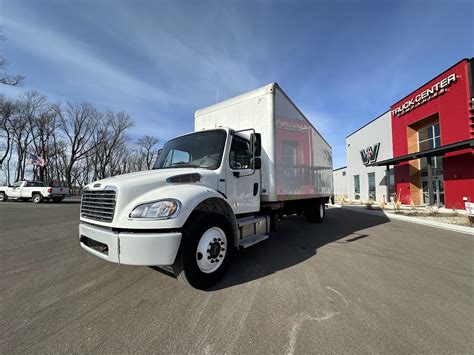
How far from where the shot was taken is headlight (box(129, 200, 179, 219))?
288 cm

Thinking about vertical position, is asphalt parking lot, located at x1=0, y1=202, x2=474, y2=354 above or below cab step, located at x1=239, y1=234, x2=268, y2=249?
below

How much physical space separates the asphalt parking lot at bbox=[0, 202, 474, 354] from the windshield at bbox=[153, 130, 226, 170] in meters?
1.92

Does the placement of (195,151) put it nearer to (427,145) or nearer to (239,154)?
(239,154)

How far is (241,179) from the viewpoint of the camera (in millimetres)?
4586

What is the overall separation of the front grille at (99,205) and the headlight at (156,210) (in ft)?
1.18

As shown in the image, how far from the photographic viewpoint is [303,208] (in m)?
8.86

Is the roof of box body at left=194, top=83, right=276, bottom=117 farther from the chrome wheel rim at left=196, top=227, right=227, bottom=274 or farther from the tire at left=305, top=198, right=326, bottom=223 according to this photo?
the tire at left=305, top=198, right=326, bottom=223

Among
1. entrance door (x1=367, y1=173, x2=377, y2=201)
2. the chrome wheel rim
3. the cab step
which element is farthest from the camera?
entrance door (x1=367, y1=173, x2=377, y2=201)

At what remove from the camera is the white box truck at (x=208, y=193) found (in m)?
2.88

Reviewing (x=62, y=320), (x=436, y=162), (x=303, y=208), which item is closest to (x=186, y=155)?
(x=62, y=320)

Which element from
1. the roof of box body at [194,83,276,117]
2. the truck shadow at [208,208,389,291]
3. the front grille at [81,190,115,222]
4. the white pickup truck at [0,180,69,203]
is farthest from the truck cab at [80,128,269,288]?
the white pickup truck at [0,180,69,203]

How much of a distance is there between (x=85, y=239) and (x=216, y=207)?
77.5 inches

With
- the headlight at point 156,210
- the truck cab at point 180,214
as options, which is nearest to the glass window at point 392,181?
the truck cab at point 180,214

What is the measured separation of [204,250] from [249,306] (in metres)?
0.95
